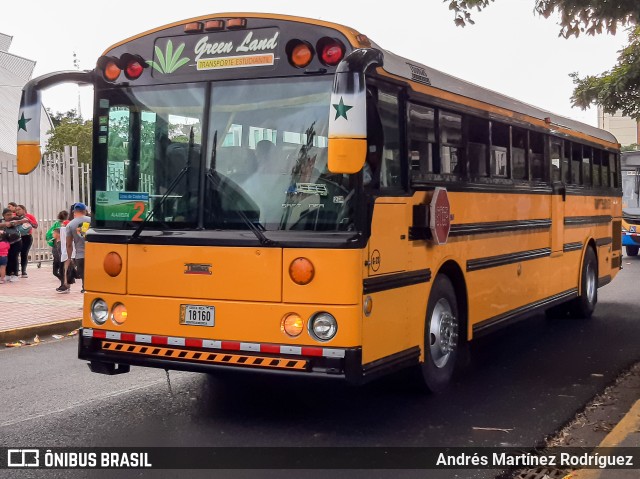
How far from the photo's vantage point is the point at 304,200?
19.2ft

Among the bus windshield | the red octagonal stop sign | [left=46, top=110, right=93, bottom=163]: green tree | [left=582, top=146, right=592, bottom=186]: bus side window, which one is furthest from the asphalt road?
[left=46, top=110, right=93, bottom=163]: green tree

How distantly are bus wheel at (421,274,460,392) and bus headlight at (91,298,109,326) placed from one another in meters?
2.51

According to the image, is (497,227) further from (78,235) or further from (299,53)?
(78,235)

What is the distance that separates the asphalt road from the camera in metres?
5.95

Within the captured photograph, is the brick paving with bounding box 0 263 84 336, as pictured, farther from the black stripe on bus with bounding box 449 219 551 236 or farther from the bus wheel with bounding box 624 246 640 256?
the bus wheel with bounding box 624 246 640 256

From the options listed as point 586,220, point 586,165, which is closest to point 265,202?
point 586,220

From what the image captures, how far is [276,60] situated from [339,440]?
2672mm

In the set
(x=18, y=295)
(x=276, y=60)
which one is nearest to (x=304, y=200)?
(x=276, y=60)

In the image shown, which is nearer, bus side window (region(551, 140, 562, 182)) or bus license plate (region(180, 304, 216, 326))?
bus license plate (region(180, 304, 216, 326))

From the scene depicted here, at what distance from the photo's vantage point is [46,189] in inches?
790

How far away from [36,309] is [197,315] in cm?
744

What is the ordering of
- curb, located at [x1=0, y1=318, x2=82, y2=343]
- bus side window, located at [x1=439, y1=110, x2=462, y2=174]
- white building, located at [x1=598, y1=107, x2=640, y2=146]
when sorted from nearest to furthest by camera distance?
bus side window, located at [x1=439, y1=110, x2=462, y2=174] → curb, located at [x1=0, y1=318, x2=82, y2=343] → white building, located at [x1=598, y1=107, x2=640, y2=146]

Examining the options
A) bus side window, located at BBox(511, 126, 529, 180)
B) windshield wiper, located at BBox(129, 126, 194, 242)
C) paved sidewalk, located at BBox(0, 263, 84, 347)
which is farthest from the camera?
paved sidewalk, located at BBox(0, 263, 84, 347)

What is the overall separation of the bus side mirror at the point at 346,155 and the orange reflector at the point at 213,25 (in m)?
1.62
